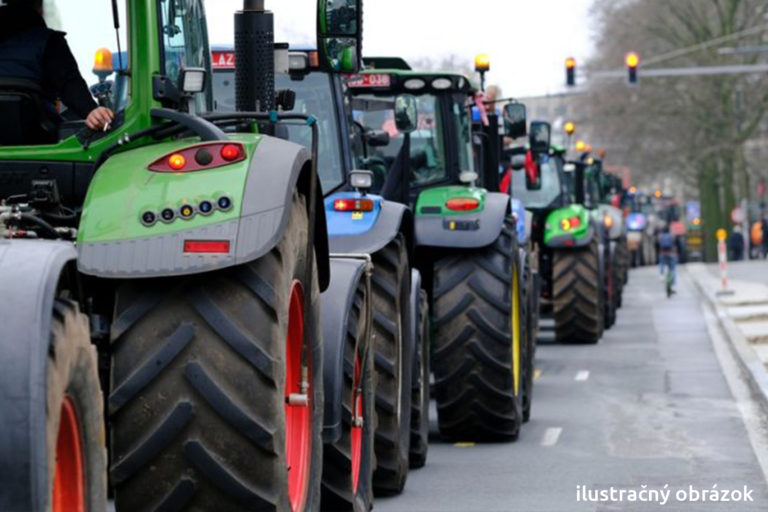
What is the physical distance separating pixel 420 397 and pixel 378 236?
5.11ft

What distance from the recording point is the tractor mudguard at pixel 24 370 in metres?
4.57

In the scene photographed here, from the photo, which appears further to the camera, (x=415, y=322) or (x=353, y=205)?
(x=415, y=322)

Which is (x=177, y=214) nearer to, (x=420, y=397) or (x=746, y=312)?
(x=420, y=397)

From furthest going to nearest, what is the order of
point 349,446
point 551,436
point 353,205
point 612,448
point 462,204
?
point 551,436 → point 462,204 → point 612,448 → point 353,205 → point 349,446

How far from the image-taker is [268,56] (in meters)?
8.32

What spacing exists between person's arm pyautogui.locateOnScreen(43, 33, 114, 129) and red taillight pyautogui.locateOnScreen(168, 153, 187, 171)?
48 cm

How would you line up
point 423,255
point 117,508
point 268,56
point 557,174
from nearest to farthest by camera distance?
1. point 117,508
2. point 268,56
3. point 423,255
4. point 557,174

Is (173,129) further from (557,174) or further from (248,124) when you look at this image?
(557,174)

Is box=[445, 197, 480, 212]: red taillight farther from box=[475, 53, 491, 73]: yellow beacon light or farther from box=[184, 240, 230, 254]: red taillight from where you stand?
box=[184, 240, 230, 254]: red taillight

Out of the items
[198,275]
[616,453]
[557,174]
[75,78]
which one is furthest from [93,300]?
[557,174]

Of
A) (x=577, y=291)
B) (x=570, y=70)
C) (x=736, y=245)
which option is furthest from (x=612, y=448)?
(x=736, y=245)

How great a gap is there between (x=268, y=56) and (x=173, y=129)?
1.58 m

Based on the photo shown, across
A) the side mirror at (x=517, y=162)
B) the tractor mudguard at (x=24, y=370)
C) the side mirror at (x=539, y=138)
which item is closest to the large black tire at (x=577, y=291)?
the side mirror at (x=517, y=162)

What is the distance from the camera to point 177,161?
20.9 feet
